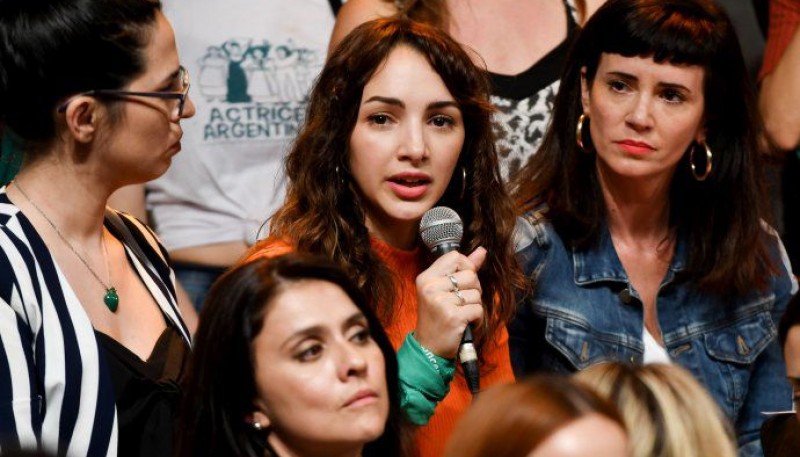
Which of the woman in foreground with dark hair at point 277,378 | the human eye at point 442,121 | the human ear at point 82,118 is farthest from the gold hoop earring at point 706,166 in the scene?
the human ear at point 82,118

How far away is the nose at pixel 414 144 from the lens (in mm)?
3090

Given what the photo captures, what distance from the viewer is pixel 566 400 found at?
2.24 meters

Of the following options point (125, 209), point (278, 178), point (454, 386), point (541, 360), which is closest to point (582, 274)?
point (541, 360)

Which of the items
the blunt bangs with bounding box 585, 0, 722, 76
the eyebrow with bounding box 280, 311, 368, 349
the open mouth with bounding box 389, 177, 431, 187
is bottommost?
the eyebrow with bounding box 280, 311, 368, 349

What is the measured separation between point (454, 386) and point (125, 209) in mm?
1336

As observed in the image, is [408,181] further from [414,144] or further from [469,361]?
[469,361]

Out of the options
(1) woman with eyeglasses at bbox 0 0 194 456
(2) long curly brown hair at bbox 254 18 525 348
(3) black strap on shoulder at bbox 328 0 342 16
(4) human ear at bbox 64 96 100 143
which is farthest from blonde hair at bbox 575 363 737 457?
(3) black strap on shoulder at bbox 328 0 342 16

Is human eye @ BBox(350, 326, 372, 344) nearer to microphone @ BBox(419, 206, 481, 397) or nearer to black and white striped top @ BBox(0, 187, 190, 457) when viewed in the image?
microphone @ BBox(419, 206, 481, 397)

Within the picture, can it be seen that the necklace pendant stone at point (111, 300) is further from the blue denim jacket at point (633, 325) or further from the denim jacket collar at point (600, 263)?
the denim jacket collar at point (600, 263)

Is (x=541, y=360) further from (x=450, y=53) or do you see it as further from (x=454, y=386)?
(x=450, y=53)

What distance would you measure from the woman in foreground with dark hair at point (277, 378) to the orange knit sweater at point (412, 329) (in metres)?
0.44

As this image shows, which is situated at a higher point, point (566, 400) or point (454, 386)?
point (566, 400)

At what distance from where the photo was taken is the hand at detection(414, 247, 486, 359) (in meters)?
2.78

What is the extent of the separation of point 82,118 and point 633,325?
148 cm
